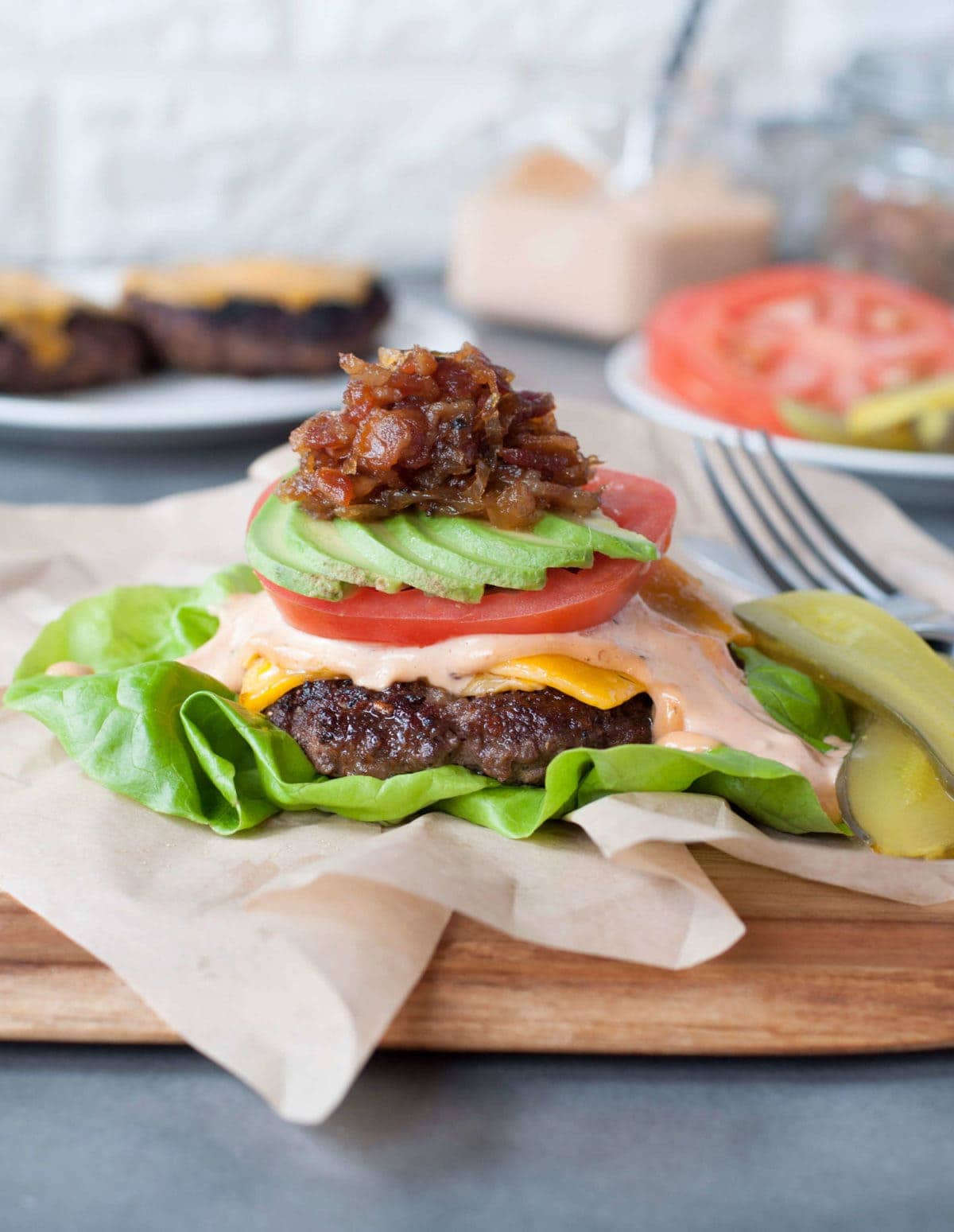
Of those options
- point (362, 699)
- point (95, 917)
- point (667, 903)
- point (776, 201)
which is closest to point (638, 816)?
point (667, 903)

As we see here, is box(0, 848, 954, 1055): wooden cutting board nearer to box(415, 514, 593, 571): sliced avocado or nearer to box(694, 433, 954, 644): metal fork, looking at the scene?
box(415, 514, 593, 571): sliced avocado

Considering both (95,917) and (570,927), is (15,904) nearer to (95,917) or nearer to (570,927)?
(95,917)

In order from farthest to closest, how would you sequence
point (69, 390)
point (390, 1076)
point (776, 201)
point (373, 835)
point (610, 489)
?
point (776, 201)
point (69, 390)
point (610, 489)
point (373, 835)
point (390, 1076)

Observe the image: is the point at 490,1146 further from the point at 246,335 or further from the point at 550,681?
the point at 246,335

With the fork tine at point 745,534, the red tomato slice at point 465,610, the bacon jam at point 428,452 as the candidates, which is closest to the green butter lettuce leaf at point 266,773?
the red tomato slice at point 465,610

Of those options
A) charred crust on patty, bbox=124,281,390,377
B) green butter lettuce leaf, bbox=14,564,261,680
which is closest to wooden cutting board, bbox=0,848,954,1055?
green butter lettuce leaf, bbox=14,564,261,680

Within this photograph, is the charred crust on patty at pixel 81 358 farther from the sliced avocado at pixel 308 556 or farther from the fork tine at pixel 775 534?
the sliced avocado at pixel 308 556
